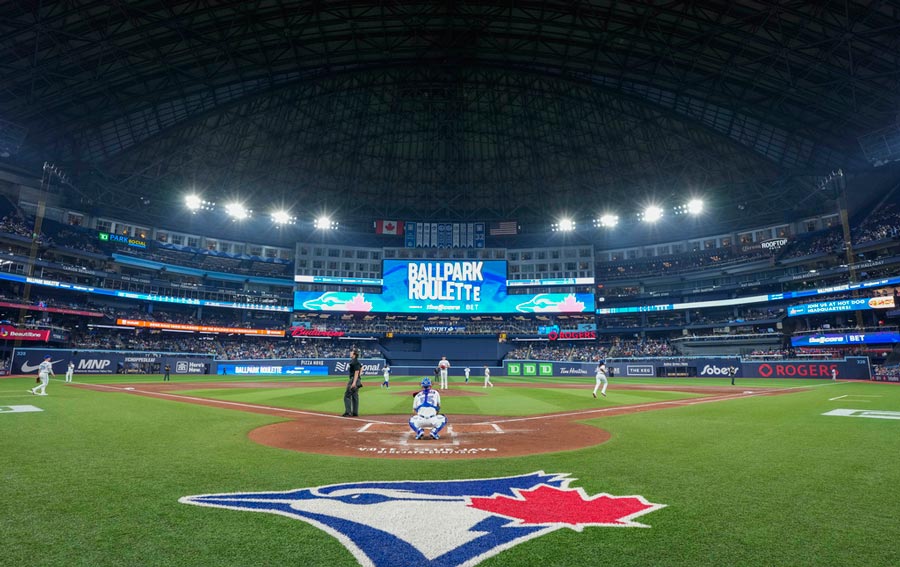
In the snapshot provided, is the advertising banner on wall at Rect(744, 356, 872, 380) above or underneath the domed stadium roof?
underneath

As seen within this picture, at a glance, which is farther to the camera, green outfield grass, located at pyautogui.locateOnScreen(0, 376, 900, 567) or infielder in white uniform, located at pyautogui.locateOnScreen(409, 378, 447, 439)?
infielder in white uniform, located at pyautogui.locateOnScreen(409, 378, 447, 439)

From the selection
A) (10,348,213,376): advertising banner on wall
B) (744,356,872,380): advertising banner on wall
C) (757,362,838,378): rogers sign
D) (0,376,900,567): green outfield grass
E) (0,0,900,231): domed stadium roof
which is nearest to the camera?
(0,376,900,567): green outfield grass

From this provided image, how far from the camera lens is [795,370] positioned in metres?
43.4

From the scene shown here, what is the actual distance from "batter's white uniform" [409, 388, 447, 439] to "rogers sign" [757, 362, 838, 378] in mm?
46449

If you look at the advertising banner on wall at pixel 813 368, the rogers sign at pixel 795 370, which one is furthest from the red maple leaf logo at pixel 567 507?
the rogers sign at pixel 795 370

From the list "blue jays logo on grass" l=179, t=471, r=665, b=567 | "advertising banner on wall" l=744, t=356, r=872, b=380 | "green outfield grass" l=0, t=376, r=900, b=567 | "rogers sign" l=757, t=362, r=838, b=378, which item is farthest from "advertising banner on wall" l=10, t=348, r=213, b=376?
"rogers sign" l=757, t=362, r=838, b=378

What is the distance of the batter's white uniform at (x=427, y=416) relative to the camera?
1113 cm

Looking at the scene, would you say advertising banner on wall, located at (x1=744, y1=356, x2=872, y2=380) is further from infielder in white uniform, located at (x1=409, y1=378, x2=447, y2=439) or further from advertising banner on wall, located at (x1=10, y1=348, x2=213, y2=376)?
advertising banner on wall, located at (x1=10, y1=348, x2=213, y2=376)

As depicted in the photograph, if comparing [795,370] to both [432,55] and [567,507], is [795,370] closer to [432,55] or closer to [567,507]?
[432,55]

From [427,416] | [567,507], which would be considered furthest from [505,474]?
[427,416]

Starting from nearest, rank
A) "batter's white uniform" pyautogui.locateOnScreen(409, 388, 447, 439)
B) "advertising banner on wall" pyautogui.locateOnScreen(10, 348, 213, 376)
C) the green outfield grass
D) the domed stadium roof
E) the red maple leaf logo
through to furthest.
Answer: the green outfield grass
the red maple leaf logo
"batter's white uniform" pyautogui.locateOnScreen(409, 388, 447, 439)
the domed stadium roof
"advertising banner on wall" pyautogui.locateOnScreen(10, 348, 213, 376)

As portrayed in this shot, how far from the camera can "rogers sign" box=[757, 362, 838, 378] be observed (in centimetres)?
4184

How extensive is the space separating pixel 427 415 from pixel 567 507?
618 centimetres

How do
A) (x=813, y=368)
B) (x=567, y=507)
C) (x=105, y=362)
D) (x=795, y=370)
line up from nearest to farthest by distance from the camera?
(x=567, y=507), (x=813, y=368), (x=795, y=370), (x=105, y=362)
